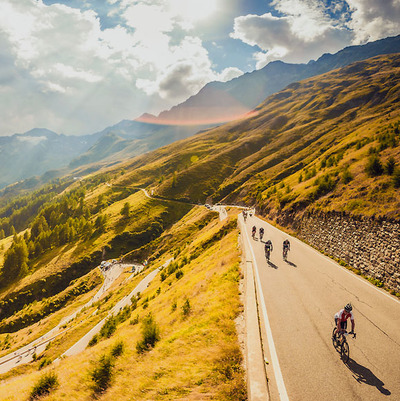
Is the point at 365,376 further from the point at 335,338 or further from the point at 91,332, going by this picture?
the point at 91,332

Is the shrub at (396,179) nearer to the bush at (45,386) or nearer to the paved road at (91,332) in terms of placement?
the bush at (45,386)

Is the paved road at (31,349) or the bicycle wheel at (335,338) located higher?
the bicycle wheel at (335,338)

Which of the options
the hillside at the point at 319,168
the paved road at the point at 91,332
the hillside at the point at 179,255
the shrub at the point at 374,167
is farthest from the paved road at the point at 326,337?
the paved road at the point at 91,332

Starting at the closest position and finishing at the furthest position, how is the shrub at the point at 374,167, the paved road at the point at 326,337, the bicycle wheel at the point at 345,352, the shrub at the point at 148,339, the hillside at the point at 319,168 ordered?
the paved road at the point at 326,337 < the bicycle wheel at the point at 345,352 < the shrub at the point at 148,339 < the hillside at the point at 319,168 < the shrub at the point at 374,167

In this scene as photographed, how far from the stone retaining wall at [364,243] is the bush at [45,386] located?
25258 millimetres

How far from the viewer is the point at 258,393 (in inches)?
271

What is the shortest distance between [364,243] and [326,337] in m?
15.5

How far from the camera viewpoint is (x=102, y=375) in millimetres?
11352

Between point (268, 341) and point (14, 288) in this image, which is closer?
point (268, 341)

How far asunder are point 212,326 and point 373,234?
65.1ft

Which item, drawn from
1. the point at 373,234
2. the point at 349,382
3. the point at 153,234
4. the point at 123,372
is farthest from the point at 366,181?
the point at 153,234

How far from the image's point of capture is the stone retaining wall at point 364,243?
58.6 feet

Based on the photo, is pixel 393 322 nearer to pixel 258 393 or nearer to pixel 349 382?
pixel 349 382

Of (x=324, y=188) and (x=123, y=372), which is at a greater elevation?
(x=324, y=188)
